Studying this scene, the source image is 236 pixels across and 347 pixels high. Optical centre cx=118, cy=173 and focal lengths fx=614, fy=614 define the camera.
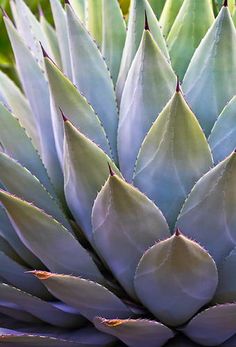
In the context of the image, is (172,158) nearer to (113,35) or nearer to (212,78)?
(212,78)

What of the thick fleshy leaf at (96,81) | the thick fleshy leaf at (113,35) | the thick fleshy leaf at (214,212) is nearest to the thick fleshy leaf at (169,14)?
the thick fleshy leaf at (113,35)

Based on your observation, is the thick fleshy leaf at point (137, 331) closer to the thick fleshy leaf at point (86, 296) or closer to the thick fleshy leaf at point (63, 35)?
the thick fleshy leaf at point (86, 296)

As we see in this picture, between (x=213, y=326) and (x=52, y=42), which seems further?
(x=52, y=42)

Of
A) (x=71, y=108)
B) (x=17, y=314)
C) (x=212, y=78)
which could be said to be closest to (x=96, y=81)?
(x=71, y=108)

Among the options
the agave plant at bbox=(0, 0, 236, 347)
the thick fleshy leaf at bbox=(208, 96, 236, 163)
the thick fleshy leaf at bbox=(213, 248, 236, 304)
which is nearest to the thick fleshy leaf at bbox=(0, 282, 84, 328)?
the agave plant at bbox=(0, 0, 236, 347)

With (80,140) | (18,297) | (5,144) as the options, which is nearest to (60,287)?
(18,297)

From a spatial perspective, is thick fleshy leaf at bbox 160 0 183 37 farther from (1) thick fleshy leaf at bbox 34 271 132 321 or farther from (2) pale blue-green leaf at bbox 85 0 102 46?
(1) thick fleshy leaf at bbox 34 271 132 321
